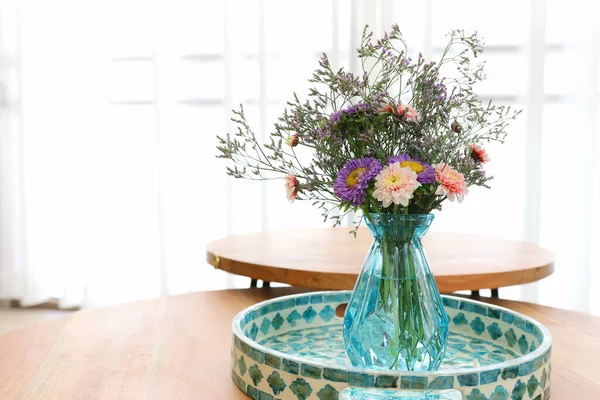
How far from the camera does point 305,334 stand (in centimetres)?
111

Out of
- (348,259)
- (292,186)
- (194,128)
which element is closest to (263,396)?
(292,186)

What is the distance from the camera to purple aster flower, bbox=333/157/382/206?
781 mm

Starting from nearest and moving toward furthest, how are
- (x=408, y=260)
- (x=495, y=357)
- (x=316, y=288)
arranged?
(x=408, y=260), (x=495, y=357), (x=316, y=288)

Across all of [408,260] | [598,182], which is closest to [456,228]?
[598,182]

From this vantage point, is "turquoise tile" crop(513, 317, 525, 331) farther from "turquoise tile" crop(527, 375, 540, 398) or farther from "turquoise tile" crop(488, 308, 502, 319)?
"turquoise tile" crop(527, 375, 540, 398)

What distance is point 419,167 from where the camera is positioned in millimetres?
785

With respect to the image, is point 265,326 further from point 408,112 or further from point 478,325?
point 408,112

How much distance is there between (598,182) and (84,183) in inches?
88.9

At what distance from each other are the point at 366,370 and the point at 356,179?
0.22 m

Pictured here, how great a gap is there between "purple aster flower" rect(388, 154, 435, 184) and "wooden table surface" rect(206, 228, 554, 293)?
70 centimetres

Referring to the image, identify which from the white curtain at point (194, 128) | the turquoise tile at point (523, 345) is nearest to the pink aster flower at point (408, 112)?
the turquoise tile at point (523, 345)

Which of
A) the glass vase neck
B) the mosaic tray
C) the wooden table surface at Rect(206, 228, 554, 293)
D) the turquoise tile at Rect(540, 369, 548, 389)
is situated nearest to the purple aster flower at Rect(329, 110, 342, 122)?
the glass vase neck

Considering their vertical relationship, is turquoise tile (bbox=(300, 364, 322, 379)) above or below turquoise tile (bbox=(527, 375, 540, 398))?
above

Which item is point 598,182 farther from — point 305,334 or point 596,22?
point 305,334
